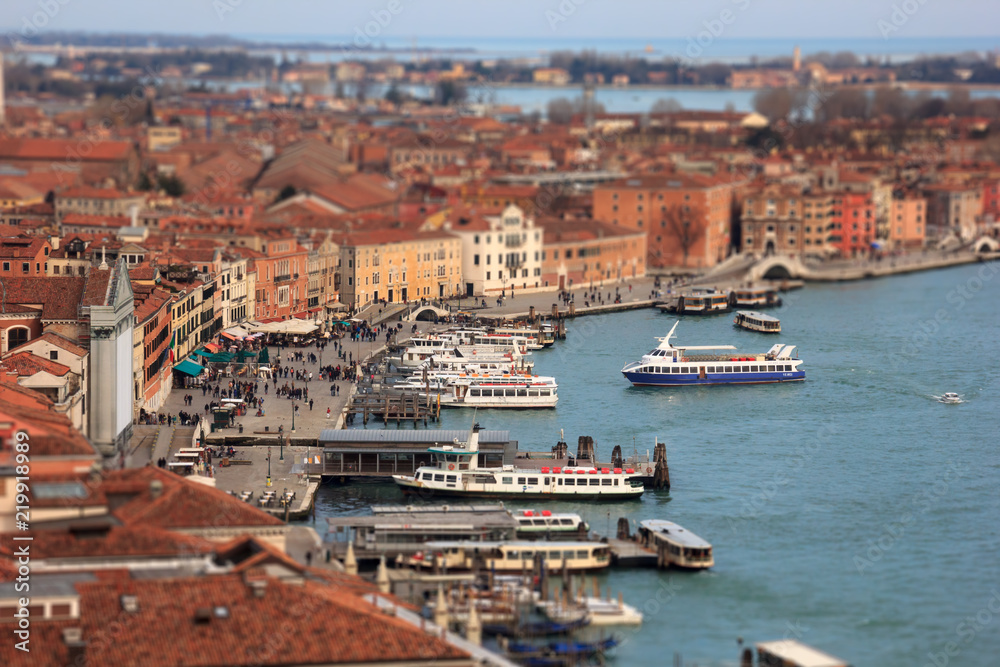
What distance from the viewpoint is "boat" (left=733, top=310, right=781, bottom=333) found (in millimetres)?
36719

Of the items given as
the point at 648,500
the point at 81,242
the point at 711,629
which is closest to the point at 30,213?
the point at 81,242

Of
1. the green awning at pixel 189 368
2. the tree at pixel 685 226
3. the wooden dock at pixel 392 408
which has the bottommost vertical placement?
the wooden dock at pixel 392 408

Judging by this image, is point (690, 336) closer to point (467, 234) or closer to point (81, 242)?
point (467, 234)

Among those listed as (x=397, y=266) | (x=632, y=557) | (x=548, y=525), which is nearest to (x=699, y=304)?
(x=397, y=266)

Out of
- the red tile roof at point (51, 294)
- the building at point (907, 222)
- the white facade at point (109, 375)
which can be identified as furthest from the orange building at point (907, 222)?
the white facade at point (109, 375)

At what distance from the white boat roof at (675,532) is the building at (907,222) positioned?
39197 mm

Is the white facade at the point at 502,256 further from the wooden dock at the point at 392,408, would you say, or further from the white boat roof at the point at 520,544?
the white boat roof at the point at 520,544

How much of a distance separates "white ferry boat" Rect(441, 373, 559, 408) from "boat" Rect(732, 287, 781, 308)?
14317 millimetres

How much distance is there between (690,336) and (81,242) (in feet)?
38.0

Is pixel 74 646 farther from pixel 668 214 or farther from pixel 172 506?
pixel 668 214

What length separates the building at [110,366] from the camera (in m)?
21.3

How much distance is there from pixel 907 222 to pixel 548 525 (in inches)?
1631

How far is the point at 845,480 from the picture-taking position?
22.1m

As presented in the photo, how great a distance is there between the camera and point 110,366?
21.6 m
